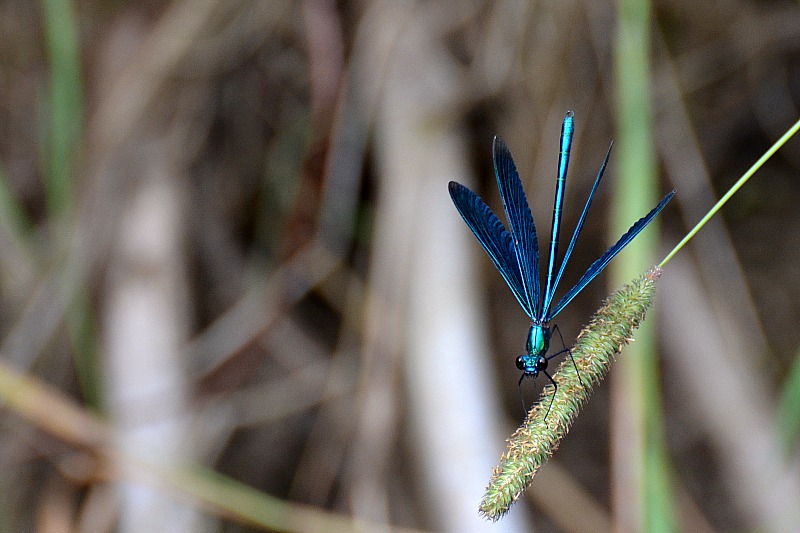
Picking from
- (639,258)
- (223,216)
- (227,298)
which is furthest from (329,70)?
(639,258)

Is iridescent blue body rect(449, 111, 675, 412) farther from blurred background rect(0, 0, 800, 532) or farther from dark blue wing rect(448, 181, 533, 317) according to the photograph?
blurred background rect(0, 0, 800, 532)

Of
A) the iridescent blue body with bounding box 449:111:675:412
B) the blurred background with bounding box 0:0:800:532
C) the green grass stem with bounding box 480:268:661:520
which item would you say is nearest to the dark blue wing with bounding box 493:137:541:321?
the iridescent blue body with bounding box 449:111:675:412

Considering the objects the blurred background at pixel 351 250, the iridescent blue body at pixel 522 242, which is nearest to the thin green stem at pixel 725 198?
the iridescent blue body at pixel 522 242

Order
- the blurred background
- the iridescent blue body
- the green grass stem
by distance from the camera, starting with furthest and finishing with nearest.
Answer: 1. the blurred background
2. the iridescent blue body
3. the green grass stem

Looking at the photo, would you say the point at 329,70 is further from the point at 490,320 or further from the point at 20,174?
the point at 20,174

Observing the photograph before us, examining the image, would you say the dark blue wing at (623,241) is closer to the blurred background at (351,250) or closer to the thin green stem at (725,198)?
the thin green stem at (725,198)

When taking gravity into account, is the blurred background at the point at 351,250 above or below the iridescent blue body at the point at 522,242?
below

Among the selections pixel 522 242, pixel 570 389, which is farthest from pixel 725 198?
pixel 522 242
